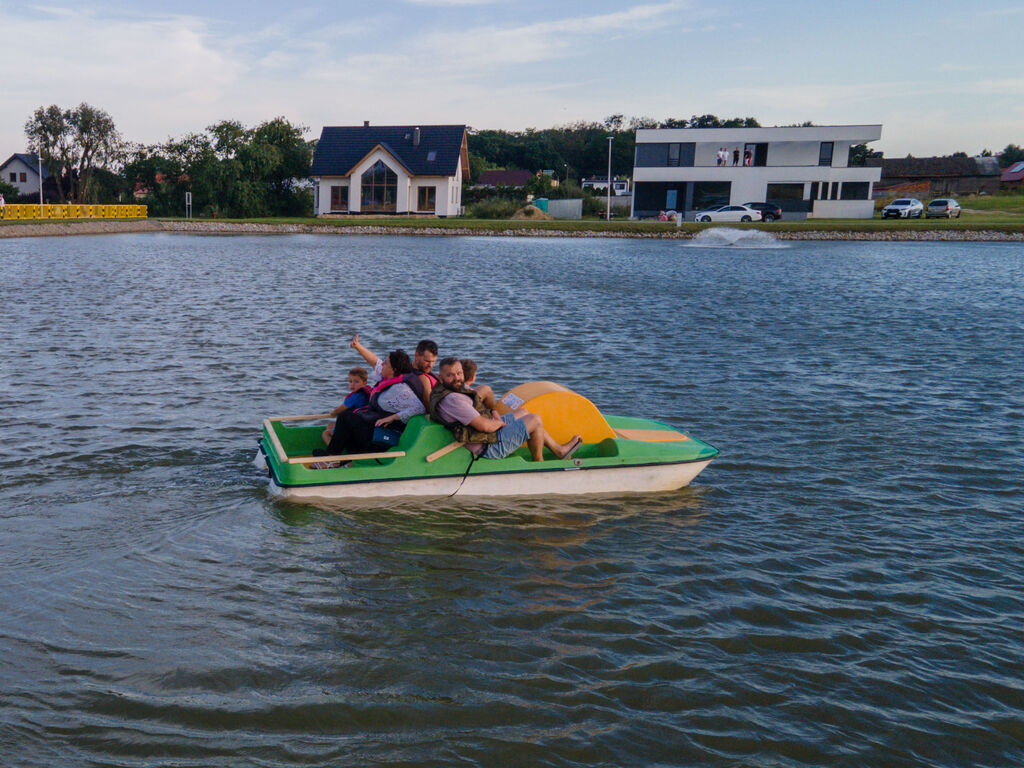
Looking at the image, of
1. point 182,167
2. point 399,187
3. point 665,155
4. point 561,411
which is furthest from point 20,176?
point 561,411

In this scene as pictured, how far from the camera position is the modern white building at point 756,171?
216 ft

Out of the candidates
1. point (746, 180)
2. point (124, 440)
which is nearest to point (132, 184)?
point (746, 180)

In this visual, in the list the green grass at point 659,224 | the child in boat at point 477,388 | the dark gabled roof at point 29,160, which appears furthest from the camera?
the dark gabled roof at point 29,160

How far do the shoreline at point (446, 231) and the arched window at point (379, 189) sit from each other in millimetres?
8467

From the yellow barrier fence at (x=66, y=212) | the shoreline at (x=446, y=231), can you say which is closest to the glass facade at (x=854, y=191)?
the shoreline at (x=446, y=231)

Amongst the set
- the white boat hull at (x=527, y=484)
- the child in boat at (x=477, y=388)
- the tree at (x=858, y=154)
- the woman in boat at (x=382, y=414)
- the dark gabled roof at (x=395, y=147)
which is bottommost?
the white boat hull at (x=527, y=484)

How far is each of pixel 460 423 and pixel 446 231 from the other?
5245 centimetres

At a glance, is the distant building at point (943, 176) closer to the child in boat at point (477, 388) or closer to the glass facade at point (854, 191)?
the glass facade at point (854, 191)

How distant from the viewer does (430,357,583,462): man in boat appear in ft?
27.0

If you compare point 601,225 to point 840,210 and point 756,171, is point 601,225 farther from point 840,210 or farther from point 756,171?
point 840,210

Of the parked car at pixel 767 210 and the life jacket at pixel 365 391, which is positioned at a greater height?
the parked car at pixel 767 210

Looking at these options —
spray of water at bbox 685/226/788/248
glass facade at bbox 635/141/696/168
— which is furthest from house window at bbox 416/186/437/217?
spray of water at bbox 685/226/788/248

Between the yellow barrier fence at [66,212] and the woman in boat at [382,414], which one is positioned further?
the yellow barrier fence at [66,212]

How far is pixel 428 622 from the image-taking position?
6.27 m
